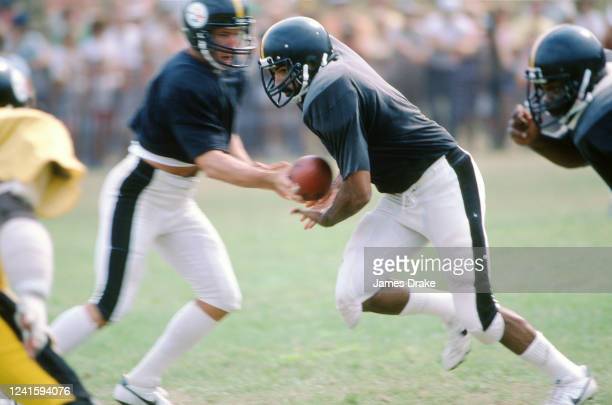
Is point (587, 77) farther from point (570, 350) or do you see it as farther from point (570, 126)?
point (570, 350)

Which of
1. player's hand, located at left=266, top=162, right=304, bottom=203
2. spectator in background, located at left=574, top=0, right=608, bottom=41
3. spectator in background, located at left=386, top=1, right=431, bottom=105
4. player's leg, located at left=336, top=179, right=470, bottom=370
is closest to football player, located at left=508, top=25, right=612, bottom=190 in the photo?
player's leg, located at left=336, top=179, right=470, bottom=370

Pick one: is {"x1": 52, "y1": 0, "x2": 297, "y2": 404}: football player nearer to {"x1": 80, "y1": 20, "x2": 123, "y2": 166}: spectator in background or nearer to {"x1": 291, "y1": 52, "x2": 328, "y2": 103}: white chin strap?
{"x1": 291, "y1": 52, "x2": 328, "y2": 103}: white chin strap

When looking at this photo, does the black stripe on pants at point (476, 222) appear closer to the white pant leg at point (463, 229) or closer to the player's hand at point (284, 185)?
the white pant leg at point (463, 229)

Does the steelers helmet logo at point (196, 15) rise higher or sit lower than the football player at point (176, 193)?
higher

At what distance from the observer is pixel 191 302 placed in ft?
17.7

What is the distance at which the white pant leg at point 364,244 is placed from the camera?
17.0 ft

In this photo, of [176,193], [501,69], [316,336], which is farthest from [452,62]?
[176,193]

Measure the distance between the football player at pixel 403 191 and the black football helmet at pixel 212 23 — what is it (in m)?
0.25

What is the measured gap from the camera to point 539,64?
495cm

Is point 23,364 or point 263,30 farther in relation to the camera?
point 263,30

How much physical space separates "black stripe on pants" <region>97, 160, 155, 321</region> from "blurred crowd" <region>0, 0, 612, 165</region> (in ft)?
39.1

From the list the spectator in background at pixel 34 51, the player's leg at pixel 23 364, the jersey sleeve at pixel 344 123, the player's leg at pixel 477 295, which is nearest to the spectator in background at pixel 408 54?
the spectator in background at pixel 34 51

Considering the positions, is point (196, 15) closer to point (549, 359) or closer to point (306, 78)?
point (306, 78)

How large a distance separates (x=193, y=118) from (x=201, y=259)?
2.59ft
